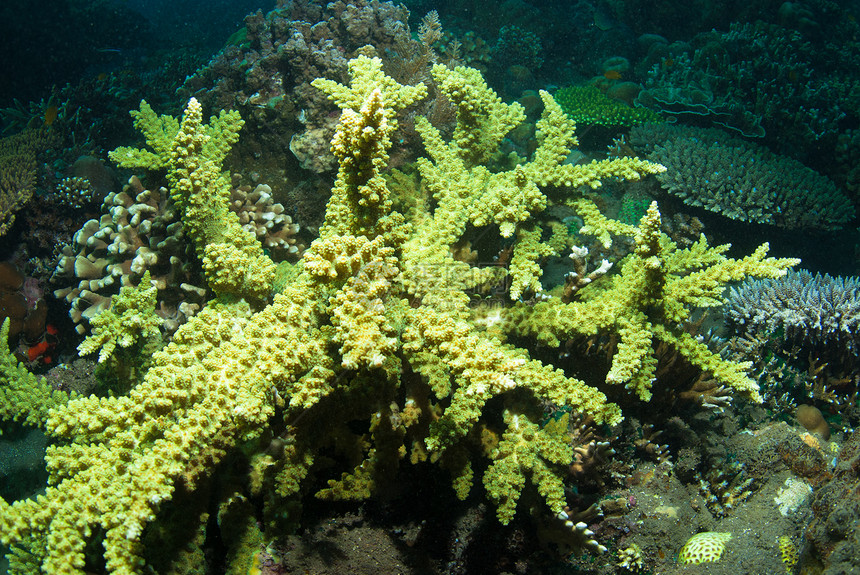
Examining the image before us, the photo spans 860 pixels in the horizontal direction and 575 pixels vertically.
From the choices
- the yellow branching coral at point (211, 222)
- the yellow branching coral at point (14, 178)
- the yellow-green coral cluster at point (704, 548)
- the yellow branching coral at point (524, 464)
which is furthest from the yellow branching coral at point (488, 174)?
the yellow branching coral at point (14, 178)

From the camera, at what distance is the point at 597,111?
24.1 ft

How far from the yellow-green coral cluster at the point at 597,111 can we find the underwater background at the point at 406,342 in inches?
22.3

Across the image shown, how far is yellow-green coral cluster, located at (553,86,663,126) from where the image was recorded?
7.18m

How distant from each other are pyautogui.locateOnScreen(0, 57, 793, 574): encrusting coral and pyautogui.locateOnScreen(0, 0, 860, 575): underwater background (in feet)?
0.07

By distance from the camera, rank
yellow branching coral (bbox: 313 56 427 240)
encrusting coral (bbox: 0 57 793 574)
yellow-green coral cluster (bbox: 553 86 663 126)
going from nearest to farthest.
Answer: encrusting coral (bbox: 0 57 793 574)
yellow branching coral (bbox: 313 56 427 240)
yellow-green coral cluster (bbox: 553 86 663 126)

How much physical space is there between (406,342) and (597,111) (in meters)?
6.35

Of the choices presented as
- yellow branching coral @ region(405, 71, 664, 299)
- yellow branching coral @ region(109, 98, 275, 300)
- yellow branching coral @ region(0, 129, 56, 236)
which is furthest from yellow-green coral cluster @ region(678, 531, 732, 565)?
yellow branching coral @ region(0, 129, 56, 236)

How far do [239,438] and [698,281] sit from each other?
3711mm

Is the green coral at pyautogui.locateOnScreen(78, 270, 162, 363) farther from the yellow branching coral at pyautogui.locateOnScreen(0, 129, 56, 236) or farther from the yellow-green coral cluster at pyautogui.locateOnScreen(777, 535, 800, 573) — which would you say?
the yellow-green coral cluster at pyautogui.locateOnScreen(777, 535, 800, 573)

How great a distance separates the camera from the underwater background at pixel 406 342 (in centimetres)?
271

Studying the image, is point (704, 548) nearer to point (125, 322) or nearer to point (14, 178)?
point (125, 322)

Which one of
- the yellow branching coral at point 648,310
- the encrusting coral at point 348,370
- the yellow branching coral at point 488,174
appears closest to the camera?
the encrusting coral at point 348,370

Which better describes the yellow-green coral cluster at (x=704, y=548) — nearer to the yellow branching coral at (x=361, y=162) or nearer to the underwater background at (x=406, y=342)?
the underwater background at (x=406, y=342)

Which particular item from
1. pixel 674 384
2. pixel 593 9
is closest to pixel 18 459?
pixel 674 384
